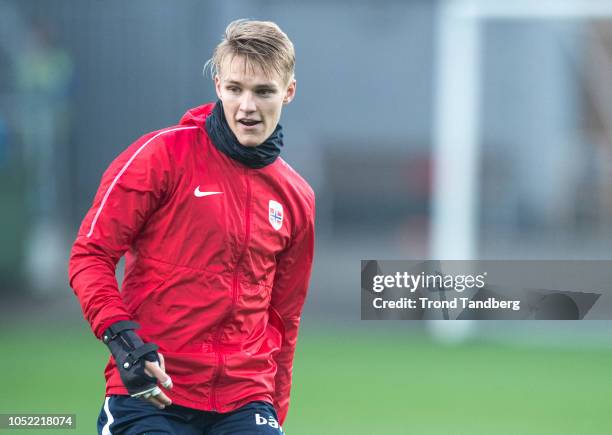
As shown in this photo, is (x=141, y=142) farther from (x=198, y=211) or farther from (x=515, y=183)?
(x=515, y=183)

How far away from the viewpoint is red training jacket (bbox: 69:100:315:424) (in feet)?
10.6

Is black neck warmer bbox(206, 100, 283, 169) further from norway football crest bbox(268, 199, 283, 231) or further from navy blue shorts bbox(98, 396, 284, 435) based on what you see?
navy blue shorts bbox(98, 396, 284, 435)

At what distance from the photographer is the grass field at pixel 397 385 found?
22.3 feet

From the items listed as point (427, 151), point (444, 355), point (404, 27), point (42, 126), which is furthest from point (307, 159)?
point (444, 355)

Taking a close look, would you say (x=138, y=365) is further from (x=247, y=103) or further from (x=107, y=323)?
(x=247, y=103)

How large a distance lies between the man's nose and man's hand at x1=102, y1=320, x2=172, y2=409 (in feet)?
2.35

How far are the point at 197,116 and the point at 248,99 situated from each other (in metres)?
0.29

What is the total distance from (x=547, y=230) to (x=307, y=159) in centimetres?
433

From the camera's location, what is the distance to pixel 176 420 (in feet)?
10.8

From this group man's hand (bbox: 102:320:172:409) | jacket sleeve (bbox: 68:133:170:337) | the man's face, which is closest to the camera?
man's hand (bbox: 102:320:172:409)

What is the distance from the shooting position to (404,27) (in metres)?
20.1

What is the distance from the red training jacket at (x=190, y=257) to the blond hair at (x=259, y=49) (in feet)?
0.85

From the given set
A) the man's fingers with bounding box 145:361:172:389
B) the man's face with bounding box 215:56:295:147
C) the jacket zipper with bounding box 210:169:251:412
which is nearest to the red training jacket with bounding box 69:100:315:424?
the jacket zipper with bounding box 210:169:251:412

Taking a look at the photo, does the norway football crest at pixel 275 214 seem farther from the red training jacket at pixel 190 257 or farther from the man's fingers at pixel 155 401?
the man's fingers at pixel 155 401
